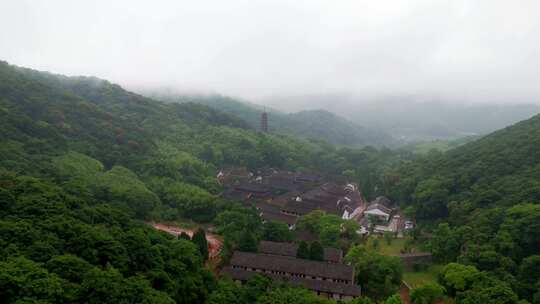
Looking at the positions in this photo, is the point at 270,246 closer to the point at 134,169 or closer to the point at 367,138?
the point at 134,169

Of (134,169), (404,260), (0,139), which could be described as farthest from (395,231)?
(0,139)

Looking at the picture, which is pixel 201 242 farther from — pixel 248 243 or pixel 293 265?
pixel 293 265

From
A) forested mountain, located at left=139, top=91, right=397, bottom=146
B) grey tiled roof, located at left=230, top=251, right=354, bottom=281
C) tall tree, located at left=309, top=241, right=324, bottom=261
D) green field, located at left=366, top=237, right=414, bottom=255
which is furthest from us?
forested mountain, located at left=139, top=91, right=397, bottom=146

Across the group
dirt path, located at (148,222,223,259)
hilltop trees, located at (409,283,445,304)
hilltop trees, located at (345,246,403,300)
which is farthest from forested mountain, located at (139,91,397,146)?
hilltop trees, located at (409,283,445,304)

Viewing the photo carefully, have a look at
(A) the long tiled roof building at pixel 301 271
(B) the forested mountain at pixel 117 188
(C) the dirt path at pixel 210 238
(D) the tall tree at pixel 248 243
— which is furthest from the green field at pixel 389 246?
(C) the dirt path at pixel 210 238

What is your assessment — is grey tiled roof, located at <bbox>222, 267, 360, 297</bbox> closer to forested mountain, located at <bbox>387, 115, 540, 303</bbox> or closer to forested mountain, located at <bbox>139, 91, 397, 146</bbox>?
forested mountain, located at <bbox>387, 115, 540, 303</bbox>
